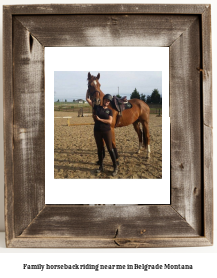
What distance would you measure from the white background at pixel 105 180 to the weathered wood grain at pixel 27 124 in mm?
26

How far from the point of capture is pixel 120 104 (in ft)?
3.14

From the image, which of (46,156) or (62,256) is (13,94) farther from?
(62,256)

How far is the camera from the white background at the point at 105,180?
0.93 metres

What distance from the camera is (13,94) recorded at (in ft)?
3.01

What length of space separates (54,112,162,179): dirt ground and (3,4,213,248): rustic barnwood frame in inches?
2.3

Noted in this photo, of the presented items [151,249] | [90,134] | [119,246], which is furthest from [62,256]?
[90,134]

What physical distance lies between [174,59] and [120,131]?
330 millimetres

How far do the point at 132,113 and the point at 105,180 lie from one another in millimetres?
273

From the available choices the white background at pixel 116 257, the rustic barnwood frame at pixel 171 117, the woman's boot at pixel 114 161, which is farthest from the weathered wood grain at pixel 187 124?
the woman's boot at pixel 114 161

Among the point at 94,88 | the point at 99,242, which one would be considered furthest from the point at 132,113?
the point at 99,242

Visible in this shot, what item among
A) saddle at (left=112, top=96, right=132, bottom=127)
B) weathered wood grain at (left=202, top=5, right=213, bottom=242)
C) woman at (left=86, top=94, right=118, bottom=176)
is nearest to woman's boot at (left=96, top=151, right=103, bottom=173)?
woman at (left=86, top=94, right=118, bottom=176)

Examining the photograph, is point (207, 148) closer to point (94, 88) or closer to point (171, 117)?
point (171, 117)

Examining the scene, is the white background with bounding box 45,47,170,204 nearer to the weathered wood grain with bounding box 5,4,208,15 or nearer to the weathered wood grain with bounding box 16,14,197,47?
the weathered wood grain with bounding box 16,14,197,47

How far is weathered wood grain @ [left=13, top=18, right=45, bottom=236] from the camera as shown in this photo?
0.92m
